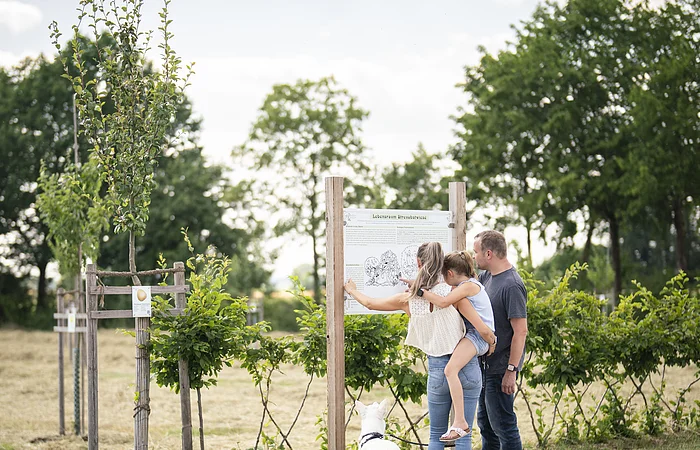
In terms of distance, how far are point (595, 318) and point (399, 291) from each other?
2866 mm

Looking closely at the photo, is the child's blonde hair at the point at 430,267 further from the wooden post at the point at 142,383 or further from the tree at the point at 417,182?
the tree at the point at 417,182

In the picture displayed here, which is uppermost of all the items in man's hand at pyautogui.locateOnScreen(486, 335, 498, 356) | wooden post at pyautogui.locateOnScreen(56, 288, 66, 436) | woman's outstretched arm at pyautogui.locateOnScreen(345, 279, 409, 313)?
woman's outstretched arm at pyautogui.locateOnScreen(345, 279, 409, 313)

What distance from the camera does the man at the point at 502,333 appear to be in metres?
5.85

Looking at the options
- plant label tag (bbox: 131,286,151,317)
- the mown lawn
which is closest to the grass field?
the mown lawn

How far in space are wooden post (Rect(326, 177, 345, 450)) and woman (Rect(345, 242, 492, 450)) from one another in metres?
0.99

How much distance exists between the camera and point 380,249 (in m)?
6.67

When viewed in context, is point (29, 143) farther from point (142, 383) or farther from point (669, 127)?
point (142, 383)

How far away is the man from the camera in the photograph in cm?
585

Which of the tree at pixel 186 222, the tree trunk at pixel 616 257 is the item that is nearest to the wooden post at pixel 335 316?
the tree trunk at pixel 616 257

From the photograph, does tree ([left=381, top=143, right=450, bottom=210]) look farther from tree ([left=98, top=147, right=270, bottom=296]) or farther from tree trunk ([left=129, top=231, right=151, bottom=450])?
tree trunk ([left=129, top=231, right=151, bottom=450])

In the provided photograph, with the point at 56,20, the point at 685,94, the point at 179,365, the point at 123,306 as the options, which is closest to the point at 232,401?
the point at 179,365

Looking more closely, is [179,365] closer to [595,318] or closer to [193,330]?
[193,330]

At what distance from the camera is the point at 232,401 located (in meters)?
13.2

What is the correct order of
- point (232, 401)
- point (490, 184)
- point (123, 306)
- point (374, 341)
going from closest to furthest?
point (374, 341) < point (232, 401) < point (490, 184) < point (123, 306)
